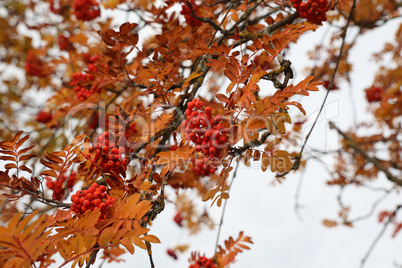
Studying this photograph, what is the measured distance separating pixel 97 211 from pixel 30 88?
531cm

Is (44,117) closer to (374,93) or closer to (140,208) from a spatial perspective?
(140,208)

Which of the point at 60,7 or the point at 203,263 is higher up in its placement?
the point at 60,7

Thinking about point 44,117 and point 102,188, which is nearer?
point 102,188

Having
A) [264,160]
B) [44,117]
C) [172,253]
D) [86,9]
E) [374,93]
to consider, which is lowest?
[264,160]

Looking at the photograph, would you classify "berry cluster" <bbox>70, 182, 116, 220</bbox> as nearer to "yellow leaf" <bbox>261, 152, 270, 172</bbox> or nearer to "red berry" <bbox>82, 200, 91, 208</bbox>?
"red berry" <bbox>82, 200, 91, 208</bbox>

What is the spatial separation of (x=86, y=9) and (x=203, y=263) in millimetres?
2491

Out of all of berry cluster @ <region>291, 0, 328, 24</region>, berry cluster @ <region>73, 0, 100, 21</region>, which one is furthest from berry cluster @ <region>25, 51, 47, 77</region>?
berry cluster @ <region>291, 0, 328, 24</region>

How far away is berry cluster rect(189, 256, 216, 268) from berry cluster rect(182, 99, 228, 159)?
1.19m

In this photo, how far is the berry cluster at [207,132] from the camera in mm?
1210

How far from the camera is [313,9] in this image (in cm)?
171

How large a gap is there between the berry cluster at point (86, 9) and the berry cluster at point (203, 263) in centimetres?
239

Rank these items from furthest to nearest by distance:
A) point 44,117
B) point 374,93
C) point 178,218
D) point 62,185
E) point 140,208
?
point 178,218
point 374,93
point 44,117
point 62,185
point 140,208

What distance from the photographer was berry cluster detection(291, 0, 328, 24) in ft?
5.54

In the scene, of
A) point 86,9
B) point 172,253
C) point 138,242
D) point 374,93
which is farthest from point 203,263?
point 374,93
